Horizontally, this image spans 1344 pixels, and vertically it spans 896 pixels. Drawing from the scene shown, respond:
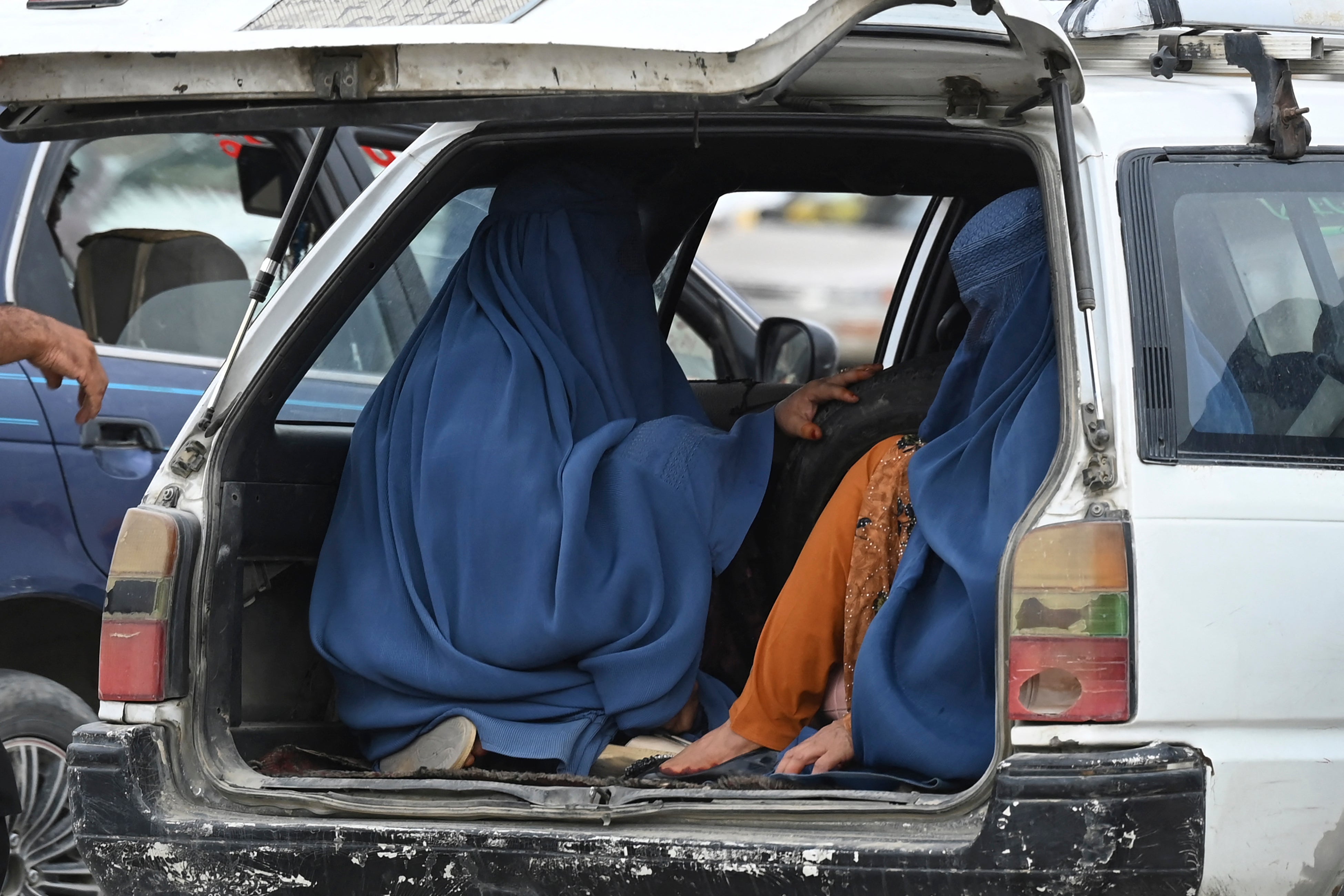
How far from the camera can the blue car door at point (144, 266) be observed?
3.70 m

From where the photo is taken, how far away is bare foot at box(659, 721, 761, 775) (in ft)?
9.29

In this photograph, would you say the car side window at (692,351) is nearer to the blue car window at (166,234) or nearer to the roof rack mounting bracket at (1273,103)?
the blue car window at (166,234)

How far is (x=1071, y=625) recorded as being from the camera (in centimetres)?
215

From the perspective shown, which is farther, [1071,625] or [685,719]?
[685,719]

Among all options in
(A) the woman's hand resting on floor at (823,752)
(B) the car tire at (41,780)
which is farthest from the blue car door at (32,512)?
(A) the woman's hand resting on floor at (823,752)

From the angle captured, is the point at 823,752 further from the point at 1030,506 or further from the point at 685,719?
the point at 1030,506

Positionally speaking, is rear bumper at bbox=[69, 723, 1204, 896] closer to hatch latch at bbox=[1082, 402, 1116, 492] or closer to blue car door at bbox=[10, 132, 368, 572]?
hatch latch at bbox=[1082, 402, 1116, 492]

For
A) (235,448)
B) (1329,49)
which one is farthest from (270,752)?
(1329,49)

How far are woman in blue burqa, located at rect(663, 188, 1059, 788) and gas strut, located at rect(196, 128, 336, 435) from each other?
1058mm

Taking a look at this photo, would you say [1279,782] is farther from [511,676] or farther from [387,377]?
[387,377]

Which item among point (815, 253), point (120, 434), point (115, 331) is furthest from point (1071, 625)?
point (815, 253)

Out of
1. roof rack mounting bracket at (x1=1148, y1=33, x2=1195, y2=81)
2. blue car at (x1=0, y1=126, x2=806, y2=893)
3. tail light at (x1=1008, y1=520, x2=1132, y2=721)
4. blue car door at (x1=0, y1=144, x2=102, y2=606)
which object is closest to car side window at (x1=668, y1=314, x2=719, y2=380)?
blue car at (x1=0, y1=126, x2=806, y2=893)

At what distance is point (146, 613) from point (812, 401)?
4.73 feet

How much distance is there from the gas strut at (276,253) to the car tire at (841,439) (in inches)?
45.6
